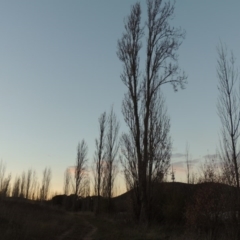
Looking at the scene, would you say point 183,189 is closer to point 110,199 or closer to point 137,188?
point 137,188

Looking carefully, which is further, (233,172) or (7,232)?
(233,172)

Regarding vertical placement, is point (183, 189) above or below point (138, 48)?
below

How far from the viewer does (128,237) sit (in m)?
13.0

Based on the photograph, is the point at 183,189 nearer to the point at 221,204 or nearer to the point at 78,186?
the point at 221,204

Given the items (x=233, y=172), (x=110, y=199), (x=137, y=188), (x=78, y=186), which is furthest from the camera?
(x=78, y=186)

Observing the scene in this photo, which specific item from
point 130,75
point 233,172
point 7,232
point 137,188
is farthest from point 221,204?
point 130,75

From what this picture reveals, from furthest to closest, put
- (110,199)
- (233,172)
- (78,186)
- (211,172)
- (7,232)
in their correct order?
1. (78,186)
2. (110,199)
3. (211,172)
4. (233,172)
5. (7,232)

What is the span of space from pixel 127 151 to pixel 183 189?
5.20 meters

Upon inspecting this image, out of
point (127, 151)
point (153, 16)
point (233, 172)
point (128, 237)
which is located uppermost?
point (153, 16)

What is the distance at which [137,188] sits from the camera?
19.0 metres

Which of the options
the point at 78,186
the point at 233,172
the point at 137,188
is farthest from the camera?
the point at 78,186

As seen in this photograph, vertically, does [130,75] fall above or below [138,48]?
below

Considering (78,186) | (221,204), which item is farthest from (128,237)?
(78,186)

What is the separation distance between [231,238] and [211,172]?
147 inches
